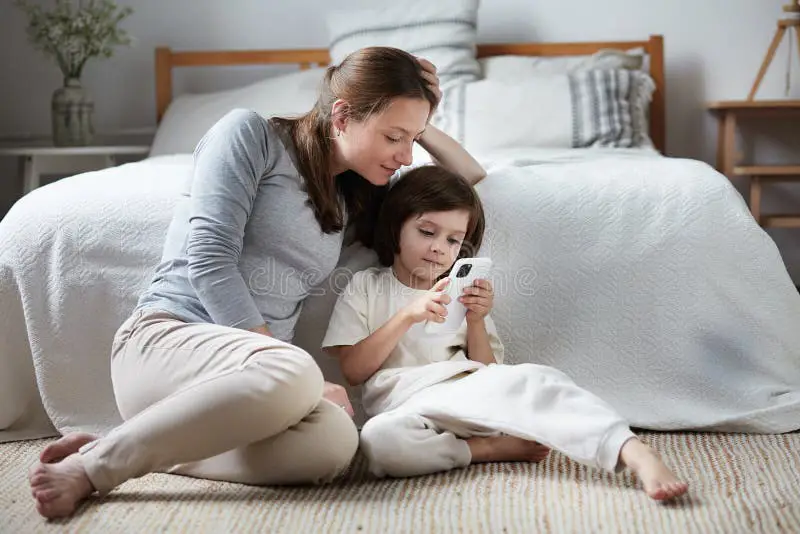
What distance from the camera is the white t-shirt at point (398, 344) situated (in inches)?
58.7

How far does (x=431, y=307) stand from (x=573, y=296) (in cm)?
37

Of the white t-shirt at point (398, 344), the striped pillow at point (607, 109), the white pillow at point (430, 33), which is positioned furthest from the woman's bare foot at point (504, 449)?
the white pillow at point (430, 33)

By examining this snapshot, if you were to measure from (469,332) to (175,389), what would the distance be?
1.66 ft

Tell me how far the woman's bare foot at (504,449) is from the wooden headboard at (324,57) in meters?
1.99

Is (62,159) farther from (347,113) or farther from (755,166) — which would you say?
(755,166)

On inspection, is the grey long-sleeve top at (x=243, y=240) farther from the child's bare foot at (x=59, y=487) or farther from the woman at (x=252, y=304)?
the child's bare foot at (x=59, y=487)

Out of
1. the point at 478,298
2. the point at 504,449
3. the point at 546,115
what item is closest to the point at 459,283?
the point at 478,298

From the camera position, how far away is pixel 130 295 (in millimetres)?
1667

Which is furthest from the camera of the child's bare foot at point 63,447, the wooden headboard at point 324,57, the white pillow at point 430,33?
the wooden headboard at point 324,57

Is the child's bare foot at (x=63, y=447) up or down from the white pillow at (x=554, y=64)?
down

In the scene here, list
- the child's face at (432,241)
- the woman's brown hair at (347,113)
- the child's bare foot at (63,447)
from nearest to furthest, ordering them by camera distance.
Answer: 1. the child's bare foot at (63,447)
2. the woman's brown hair at (347,113)
3. the child's face at (432,241)

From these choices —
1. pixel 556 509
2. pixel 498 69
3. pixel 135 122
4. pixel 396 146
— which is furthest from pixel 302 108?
pixel 556 509

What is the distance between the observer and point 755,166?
9.77 feet

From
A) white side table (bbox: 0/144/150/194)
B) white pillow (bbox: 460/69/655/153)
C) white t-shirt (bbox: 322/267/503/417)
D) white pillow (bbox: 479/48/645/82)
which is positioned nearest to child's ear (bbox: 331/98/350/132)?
white t-shirt (bbox: 322/267/503/417)
